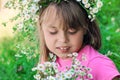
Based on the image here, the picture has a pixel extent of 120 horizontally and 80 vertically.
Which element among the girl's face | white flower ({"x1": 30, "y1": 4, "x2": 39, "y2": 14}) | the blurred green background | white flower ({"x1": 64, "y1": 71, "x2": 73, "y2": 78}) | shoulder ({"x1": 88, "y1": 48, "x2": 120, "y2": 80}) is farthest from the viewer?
the blurred green background

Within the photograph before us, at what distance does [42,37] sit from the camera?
10.9ft

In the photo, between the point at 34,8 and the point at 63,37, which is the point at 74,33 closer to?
the point at 63,37

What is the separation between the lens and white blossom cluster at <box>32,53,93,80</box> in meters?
2.66

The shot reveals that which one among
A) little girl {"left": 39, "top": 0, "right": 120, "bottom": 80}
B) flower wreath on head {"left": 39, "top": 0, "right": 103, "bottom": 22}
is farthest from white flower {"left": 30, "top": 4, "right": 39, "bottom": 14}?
flower wreath on head {"left": 39, "top": 0, "right": 103, "bottom": 22}

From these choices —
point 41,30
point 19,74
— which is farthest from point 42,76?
point 19,74

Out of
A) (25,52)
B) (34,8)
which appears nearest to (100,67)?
(34,8)

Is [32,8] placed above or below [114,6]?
above

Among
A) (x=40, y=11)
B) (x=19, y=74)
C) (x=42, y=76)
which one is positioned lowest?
(x=19, y=74)

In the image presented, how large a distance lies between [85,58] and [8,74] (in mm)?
1262

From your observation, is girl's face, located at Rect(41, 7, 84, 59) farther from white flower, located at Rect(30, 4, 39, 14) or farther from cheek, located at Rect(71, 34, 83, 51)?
white flower, located at Rect(30, 4, 39, 14)

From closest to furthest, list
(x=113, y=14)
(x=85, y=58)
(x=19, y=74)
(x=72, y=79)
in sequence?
1. (x=72, y=79)
2. (x=85, y=58)
3. (x=19, y=74)
4. (x=113, y=14)

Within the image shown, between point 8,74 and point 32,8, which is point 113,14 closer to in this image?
point 8,74

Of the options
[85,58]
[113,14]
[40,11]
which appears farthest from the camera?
[113,14]

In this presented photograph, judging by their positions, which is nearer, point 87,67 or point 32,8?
point 87,67
